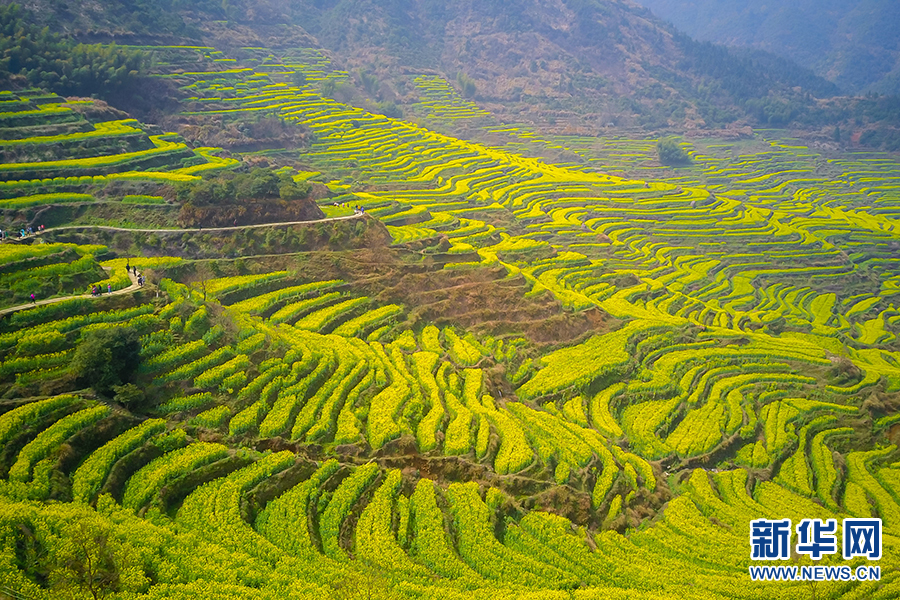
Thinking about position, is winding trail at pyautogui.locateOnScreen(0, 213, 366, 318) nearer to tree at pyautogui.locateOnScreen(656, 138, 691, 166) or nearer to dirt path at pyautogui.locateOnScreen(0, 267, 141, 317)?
dirt path at pyautogui.locateOnScreen(0, 267, 141, 317)

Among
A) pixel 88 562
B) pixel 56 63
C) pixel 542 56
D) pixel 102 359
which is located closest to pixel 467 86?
pixel 542 56

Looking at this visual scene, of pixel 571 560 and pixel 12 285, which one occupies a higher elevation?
pixel 12 285

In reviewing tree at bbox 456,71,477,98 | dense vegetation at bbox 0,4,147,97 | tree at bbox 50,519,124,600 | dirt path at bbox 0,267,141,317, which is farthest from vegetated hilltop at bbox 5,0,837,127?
tree at bbox 50,519,124,600

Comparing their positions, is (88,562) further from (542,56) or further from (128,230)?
(542,56)

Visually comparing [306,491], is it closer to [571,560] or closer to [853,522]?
[571,560]

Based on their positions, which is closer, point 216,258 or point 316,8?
point 216,258

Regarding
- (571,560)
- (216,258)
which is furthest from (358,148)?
(571,560)
